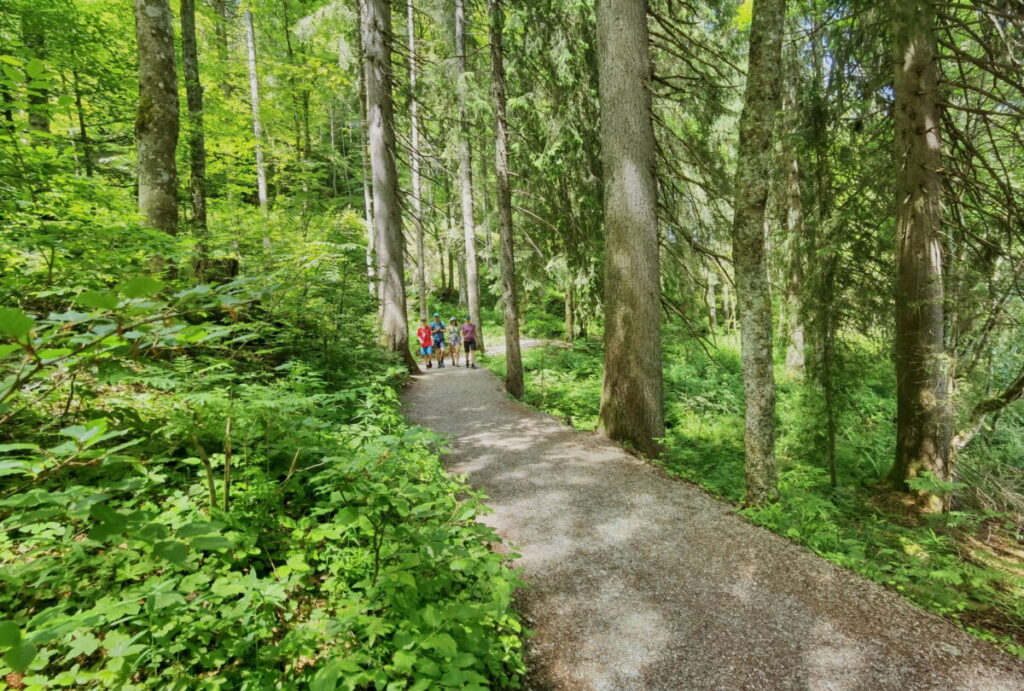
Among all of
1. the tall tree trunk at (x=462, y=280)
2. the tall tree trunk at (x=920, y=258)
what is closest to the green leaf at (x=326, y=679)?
the tall tree trunk at (x=920, y=258)

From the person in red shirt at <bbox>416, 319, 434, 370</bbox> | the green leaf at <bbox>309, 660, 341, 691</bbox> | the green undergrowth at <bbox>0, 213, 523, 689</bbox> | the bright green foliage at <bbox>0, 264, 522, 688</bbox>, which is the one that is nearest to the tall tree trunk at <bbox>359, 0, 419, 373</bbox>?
the person in red shirt at <bbox>416, 319, 434, 370</bbox>

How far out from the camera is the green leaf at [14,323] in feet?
3.19

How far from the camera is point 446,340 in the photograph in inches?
629

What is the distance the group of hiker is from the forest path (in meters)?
9.76

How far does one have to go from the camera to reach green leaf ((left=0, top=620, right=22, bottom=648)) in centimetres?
104

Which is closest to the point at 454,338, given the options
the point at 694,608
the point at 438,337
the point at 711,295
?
the point at 438,337

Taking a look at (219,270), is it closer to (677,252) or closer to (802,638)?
(802,638)

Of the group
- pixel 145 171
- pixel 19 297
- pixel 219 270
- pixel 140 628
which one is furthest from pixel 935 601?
pixel 145 171

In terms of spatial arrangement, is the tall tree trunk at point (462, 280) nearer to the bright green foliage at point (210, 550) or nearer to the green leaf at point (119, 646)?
the bright green foliage at point (210, 550)

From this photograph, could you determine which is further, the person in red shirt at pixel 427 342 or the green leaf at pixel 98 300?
the person in red shirt at pixel 427 342

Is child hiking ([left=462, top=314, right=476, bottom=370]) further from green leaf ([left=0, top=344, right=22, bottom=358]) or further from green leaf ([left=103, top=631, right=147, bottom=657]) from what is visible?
green leaf ([left=0, top=344, right=22, bottom=358])

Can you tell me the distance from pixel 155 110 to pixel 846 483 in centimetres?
1118

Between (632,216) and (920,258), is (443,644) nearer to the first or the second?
(632,216)

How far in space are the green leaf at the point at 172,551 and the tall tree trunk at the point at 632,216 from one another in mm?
6013
